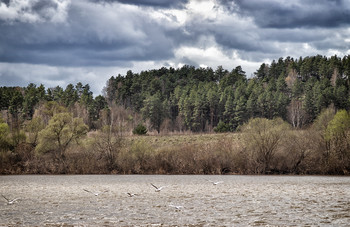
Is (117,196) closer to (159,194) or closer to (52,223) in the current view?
(159,194)

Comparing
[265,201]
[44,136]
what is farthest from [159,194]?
[44,136]

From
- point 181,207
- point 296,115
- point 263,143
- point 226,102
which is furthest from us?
point 226,102

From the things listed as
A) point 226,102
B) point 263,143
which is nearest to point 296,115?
point 226,102

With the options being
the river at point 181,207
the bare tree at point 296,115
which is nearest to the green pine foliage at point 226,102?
the bare tree at point 296,115

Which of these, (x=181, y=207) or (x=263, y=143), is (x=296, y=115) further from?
(x=181, y=207)

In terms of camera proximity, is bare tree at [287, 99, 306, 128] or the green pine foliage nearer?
bare tree at [287, 99, 306, 128]

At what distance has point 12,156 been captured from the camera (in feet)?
175

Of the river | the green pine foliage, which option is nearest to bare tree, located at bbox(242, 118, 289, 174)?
the river

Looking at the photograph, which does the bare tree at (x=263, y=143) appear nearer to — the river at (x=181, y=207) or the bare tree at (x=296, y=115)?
the river at (x=181, y=207)

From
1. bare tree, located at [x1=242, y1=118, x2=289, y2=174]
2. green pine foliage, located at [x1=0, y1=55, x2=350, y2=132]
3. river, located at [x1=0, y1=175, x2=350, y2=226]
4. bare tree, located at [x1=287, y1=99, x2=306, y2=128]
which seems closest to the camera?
river, located at [x1=0, y1=175, x2=350, y2=226]

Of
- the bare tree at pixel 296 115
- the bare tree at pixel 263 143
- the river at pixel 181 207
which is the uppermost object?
the bare tree at pixel 296 115

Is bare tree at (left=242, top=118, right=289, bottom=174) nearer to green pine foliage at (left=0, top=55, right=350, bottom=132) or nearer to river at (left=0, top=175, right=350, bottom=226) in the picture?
river at (left=0, top=175, right=350, bottom=226)

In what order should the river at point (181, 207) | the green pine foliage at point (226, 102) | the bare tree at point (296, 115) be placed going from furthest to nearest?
the green pine foliage at point (226, 102), the bare tree at point (296, 115), the river at point (181, 207)

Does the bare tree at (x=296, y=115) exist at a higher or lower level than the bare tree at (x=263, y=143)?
higher
